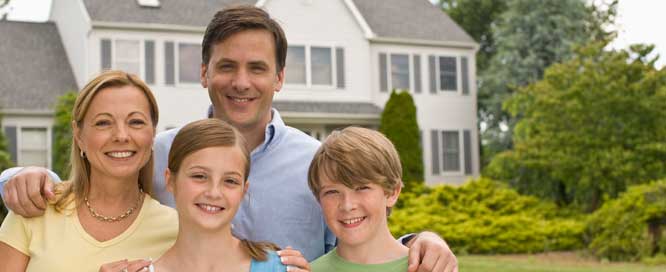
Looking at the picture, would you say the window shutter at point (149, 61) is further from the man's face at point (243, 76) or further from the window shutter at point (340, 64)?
the man's face at point (243, 76)

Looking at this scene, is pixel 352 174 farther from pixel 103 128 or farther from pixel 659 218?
pixel 659 218

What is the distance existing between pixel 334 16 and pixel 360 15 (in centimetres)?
80

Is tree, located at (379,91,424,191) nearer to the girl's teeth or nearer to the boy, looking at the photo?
the boy

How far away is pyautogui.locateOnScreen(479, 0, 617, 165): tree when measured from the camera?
27.4 m

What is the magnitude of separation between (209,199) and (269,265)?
383 millimetres

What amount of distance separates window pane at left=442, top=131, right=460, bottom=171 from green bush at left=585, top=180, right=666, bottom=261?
10326 mm

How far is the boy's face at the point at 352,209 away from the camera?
3.54 m

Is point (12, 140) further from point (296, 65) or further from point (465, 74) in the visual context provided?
point (465, 74)

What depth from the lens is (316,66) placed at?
23.8m

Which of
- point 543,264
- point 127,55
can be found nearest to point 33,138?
point 127,55

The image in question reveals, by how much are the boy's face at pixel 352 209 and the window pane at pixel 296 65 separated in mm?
19858

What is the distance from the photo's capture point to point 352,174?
3512 mm

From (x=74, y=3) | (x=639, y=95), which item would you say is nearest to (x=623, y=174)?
(x=639, y=95)

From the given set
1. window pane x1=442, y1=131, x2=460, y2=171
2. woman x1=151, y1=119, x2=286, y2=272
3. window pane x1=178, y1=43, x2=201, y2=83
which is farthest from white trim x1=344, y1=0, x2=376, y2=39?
woman x1=151, y1=119, x2=286, y2=272
